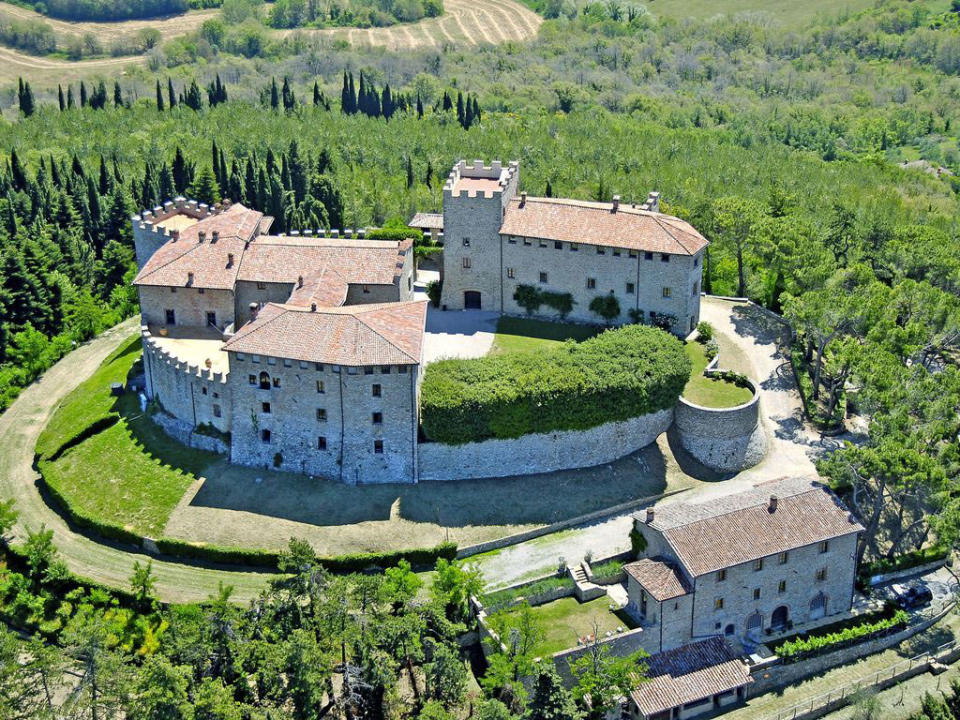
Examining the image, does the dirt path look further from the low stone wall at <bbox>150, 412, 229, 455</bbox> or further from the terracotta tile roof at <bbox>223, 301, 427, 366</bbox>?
the terracotta tile roof at <bbox>223, 301, 427, 366</bbox>

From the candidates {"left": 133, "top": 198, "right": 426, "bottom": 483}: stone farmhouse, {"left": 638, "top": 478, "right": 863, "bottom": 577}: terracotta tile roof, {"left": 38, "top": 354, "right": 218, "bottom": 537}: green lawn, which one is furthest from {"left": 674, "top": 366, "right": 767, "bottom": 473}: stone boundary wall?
{"left": 38, "top": 354, "right": 218, "bottom": 537}: green lawn

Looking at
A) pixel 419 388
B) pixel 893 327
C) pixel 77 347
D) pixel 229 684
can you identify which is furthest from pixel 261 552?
pixel 893 327

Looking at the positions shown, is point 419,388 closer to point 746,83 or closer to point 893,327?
point 893,327

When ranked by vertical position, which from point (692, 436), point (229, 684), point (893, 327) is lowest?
point (229, 684)

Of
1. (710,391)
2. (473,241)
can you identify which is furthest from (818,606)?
(473,241)

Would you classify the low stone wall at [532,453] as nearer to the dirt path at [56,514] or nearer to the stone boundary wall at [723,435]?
the stone boundary wall at [723,435]

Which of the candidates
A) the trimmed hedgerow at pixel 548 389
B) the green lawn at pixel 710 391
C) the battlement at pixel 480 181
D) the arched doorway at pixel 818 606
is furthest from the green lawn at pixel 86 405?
the arched doorway at pixel 818 606
